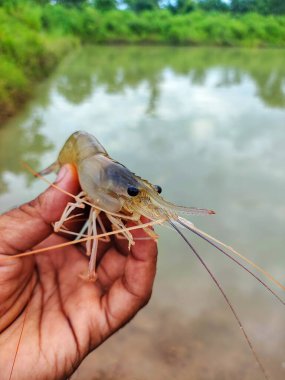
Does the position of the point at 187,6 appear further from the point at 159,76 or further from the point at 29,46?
the point at 29,46

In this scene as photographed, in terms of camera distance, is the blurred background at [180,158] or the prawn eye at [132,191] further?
the blurred background at [180,158]

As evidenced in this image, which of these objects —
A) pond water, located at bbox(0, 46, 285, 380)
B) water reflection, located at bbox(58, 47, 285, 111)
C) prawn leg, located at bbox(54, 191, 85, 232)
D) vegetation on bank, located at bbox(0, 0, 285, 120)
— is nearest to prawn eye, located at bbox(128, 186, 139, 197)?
prawn leg, located at bbox(54, 191, 85, 232)

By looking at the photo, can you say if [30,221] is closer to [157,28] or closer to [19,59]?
[19,59]

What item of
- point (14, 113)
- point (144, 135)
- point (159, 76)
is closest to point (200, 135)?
point (144, 135)

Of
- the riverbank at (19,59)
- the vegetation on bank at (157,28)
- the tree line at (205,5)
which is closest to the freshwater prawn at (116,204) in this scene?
the riverbank at (19,59)

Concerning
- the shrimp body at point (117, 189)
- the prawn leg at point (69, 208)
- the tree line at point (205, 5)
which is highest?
the shrimp body at point (117, 189)

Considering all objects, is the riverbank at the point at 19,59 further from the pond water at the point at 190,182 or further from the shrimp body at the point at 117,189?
the shrimp body at the point at 117,189

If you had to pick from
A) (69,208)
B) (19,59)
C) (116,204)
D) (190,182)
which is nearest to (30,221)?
(69,208)
